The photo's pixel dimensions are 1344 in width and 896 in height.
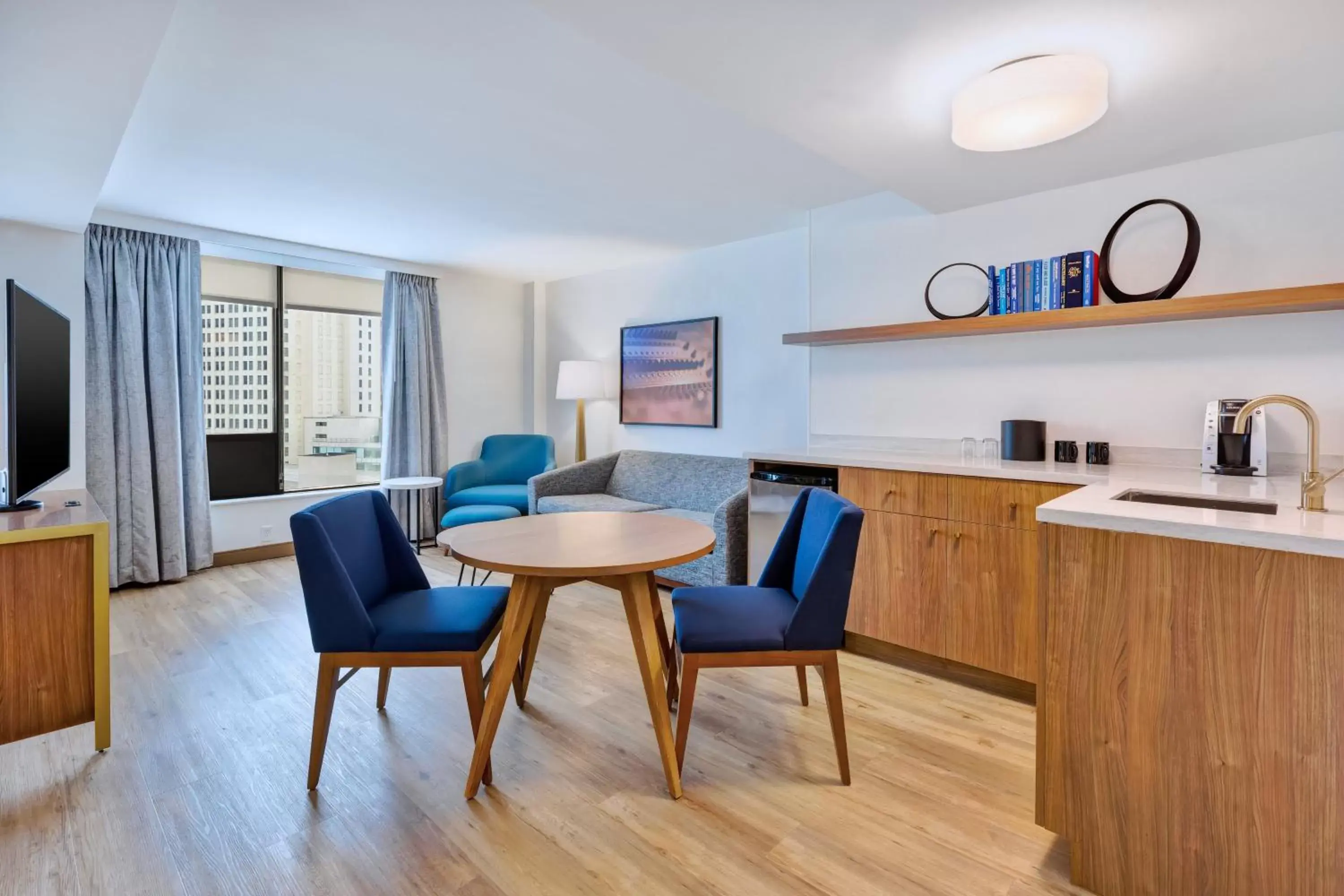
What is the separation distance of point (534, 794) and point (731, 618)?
2.52 ft

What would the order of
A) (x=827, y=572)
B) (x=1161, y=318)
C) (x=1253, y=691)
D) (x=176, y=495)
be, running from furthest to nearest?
(x=176, y=495) → (x=1161, y=318) → (x=827, y=572) → (x=1253, y=691)

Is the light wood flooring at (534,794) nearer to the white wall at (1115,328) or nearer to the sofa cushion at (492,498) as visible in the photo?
the white wall at (1115,328)

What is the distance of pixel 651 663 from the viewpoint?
1.88 metres

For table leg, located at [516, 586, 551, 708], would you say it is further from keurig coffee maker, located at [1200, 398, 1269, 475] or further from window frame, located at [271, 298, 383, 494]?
window frame, located at [271, 298, 383, 494]

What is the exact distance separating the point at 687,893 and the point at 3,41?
2.77 metres

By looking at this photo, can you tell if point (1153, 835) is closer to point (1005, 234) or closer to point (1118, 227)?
point (1118, 227)

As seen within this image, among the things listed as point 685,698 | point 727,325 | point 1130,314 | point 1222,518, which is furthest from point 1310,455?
point 727,325

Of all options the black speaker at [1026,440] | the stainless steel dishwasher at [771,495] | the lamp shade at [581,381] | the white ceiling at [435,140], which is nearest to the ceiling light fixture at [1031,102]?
the white ceiling at [435,140]

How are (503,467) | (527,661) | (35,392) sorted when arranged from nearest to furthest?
(35,392) → (527,661) → (503,467)

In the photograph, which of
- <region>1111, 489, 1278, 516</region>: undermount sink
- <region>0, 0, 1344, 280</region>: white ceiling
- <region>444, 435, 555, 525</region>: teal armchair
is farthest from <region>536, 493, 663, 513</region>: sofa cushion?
<region>1111, 489, 1278, 516</region>: undermount sink

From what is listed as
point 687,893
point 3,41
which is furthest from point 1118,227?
point 3,41

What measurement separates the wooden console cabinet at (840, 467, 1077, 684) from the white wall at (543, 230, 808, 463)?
1181mm

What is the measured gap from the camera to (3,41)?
1648 mm

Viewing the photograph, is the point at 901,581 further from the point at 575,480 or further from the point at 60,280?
the point at 60,280
